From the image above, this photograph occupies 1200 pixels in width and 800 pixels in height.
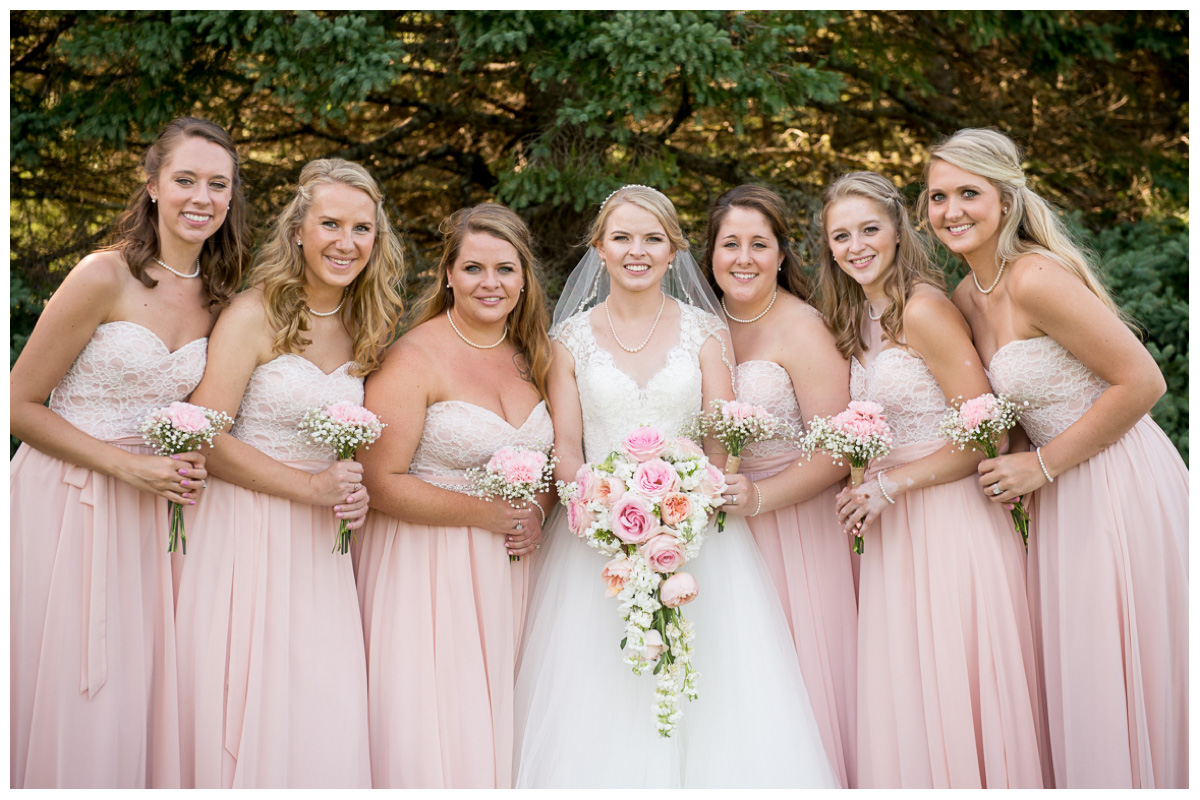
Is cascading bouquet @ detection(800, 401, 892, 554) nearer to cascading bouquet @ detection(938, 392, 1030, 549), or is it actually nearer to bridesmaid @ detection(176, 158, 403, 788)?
cascading bouquet @ detection(938, 392, 1030, 549)

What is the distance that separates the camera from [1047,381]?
4.27 metres

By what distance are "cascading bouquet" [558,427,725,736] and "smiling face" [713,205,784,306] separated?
1.04 metres

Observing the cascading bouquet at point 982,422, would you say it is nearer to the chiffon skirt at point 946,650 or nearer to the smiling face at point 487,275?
the chiffon skirt at point 946,650

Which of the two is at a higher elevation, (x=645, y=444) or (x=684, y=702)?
(x=645, y=444)

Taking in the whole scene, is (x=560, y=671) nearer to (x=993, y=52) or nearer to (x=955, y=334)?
(x=955, y=334)

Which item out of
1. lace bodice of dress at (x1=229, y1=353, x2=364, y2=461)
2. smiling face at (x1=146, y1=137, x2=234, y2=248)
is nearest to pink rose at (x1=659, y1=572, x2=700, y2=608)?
lace bodice of dress at (x1=229, y1=353, x2=364, y2=461)

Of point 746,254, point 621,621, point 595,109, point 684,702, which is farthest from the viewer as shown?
point 595,109

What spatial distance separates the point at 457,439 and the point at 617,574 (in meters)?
0.96

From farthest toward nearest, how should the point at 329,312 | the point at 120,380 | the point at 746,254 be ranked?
the point at 746,254 < the point at 329,312 < the point at 120,380

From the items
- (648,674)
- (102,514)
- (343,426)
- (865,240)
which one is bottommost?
(648,674)

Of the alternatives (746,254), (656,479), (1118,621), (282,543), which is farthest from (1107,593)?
(282,543)

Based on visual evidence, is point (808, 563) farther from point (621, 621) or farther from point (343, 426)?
point (343, 426)
